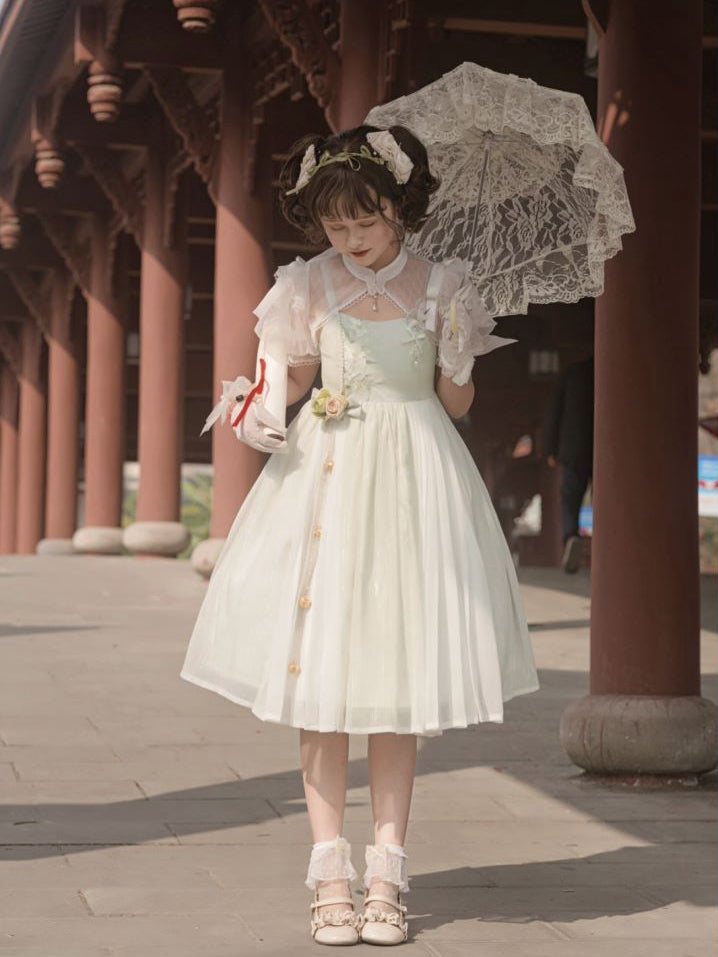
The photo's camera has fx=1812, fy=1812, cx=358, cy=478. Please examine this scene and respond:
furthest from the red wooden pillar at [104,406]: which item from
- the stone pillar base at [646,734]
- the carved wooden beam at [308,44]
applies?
the stone pillar base at [646,734]

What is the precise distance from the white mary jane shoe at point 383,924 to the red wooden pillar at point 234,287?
9124 millimetres

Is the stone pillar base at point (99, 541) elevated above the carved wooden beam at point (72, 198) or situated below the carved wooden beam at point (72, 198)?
below

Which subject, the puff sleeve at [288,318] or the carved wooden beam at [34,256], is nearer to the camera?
the puff sleeve at [288,318]

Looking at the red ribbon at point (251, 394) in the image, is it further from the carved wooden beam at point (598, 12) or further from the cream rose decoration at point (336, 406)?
the carved wooden beam at point (598, 12)

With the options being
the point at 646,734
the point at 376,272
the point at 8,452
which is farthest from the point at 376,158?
the point at 8,452

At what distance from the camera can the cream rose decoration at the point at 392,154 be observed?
3857mm

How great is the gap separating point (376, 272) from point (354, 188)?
22 cm

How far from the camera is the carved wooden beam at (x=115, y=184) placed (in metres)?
16.5

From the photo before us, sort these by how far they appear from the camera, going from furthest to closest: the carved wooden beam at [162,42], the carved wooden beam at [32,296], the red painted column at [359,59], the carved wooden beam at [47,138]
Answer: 1. the carved wooden beam at [32,296]
2. the carved wooden beam at [47,138]
3. the carved wooden beam at [162,42]
4. the red painted column at [359,59]

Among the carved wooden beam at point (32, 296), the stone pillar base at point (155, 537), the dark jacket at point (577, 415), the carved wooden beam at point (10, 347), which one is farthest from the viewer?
the carved wooden beam at point (10, 347)

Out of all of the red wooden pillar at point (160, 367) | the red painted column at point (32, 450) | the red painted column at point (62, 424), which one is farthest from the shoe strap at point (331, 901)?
the red painted column at point (32, 450)

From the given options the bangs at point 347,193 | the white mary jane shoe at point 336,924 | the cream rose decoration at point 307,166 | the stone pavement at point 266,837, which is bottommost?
the stone pavement at point 266,837

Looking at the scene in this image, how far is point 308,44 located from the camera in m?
10.4

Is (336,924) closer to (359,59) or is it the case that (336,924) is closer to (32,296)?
Answer: (359,59)
